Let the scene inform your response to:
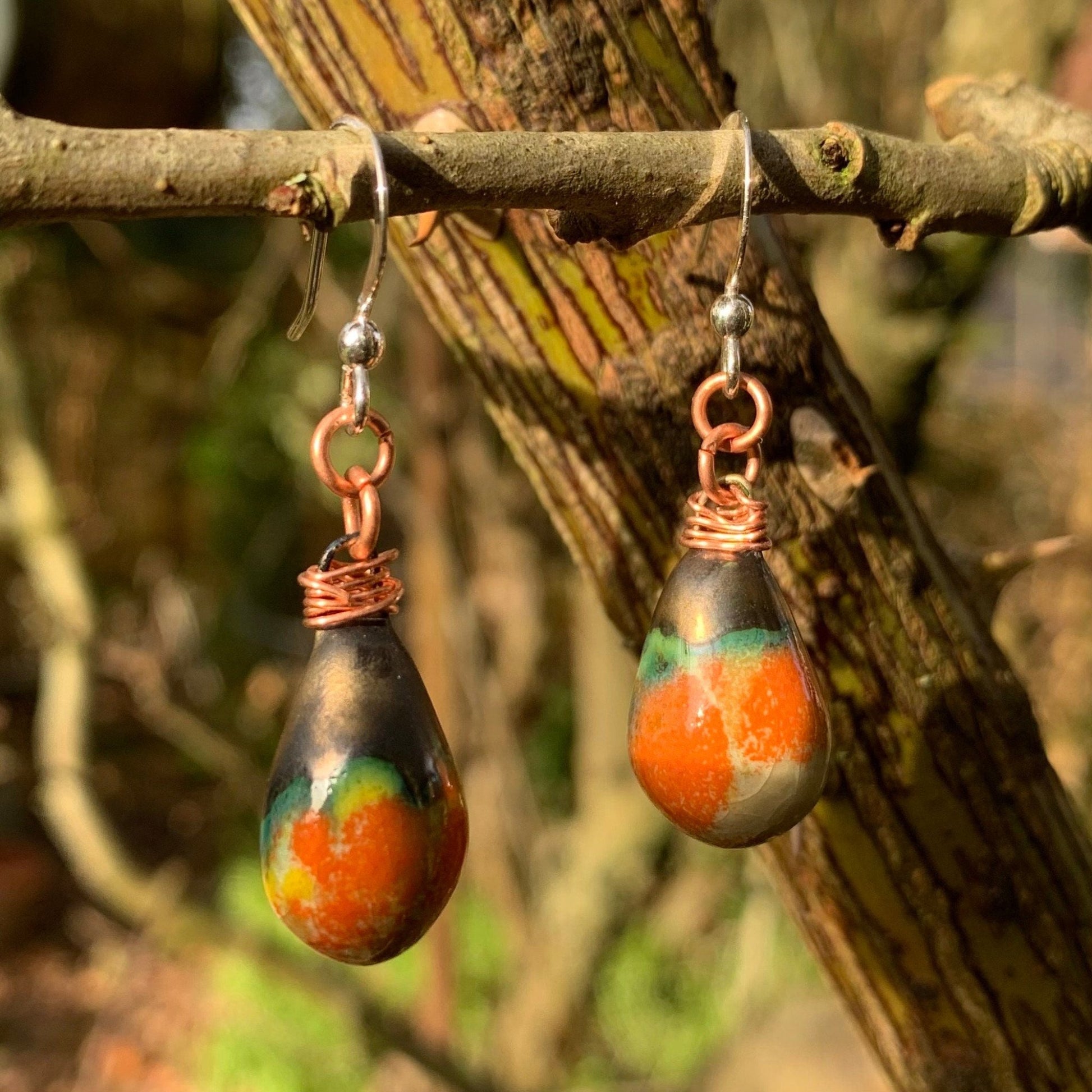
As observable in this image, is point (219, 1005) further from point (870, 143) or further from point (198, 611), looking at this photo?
point (870, 143)

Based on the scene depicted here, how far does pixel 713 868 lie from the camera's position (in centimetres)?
359

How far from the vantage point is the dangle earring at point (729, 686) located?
2.16 ft

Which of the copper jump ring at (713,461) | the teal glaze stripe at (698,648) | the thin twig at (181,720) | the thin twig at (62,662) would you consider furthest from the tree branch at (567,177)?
the thin twig at (181,720)

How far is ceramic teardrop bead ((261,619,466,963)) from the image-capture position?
617 mm

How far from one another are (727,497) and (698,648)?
11 cm

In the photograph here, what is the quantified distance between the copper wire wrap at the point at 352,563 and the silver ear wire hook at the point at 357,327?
0.6 inches

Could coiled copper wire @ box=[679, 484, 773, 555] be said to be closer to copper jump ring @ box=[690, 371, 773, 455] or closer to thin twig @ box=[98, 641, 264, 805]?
copper jump ring @ box=[690, 371, 773, 455]

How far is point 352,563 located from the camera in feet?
2.14

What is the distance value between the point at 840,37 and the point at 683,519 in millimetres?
2353

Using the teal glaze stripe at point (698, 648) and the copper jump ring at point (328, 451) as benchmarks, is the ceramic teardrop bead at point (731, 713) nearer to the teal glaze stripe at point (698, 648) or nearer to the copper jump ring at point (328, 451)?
the teal glaze stripe at point (698, 648)

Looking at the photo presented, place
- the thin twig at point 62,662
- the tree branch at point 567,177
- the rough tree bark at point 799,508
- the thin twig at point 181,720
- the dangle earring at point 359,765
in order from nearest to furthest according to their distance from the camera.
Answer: the tree branch at point 567,177 → the dangle earring at point 359,765 → the rough tree bark at point 799,508 → the thin twig at point 62,662 → the thin twig at point 181,720

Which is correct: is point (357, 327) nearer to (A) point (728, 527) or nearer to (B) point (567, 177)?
(B) point (567, 177)

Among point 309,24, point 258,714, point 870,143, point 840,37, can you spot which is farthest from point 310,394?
point 870,143

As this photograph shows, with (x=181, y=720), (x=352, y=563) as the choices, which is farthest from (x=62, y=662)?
(x=352, y=563)
